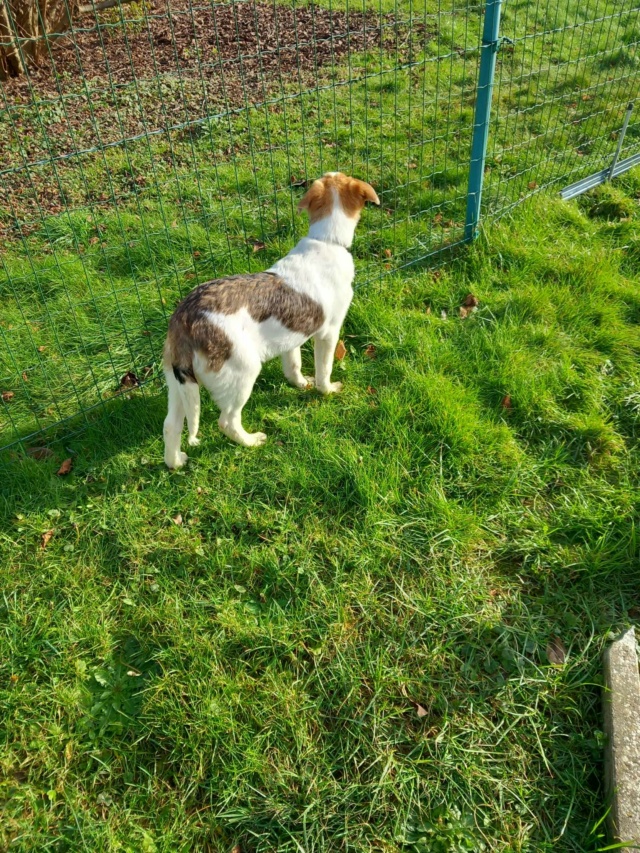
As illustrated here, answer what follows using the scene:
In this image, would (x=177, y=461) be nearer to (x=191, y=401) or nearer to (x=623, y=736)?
(x=191, y=401)

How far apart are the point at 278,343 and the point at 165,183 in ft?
10.1

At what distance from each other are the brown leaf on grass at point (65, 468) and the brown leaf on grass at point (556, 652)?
2.81 meters

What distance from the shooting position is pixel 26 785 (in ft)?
7.87

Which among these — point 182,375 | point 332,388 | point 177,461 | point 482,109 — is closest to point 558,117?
point 482,109

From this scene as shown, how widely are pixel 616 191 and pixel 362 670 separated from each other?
5105mm

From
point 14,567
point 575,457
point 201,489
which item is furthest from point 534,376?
point 14,567

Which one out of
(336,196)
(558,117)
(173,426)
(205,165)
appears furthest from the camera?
(558,117)

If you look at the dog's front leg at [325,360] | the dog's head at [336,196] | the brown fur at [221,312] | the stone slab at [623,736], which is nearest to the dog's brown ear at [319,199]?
the dog's head at [336,196]

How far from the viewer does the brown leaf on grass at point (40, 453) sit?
3.74m

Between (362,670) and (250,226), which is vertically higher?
(250,226)

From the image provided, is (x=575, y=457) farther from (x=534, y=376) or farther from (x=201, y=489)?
(x=201, y=489)

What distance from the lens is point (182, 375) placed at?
3.15 metres

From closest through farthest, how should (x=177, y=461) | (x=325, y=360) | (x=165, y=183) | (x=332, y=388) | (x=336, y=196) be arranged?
(x=177, y=461) → (x=336, y=196) → (x=325, y=360) → (x=332, y=388) → (x=165, y=183)

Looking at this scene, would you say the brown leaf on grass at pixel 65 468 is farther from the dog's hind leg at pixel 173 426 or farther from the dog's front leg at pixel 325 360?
the dog's front leg at pixel 325 360
